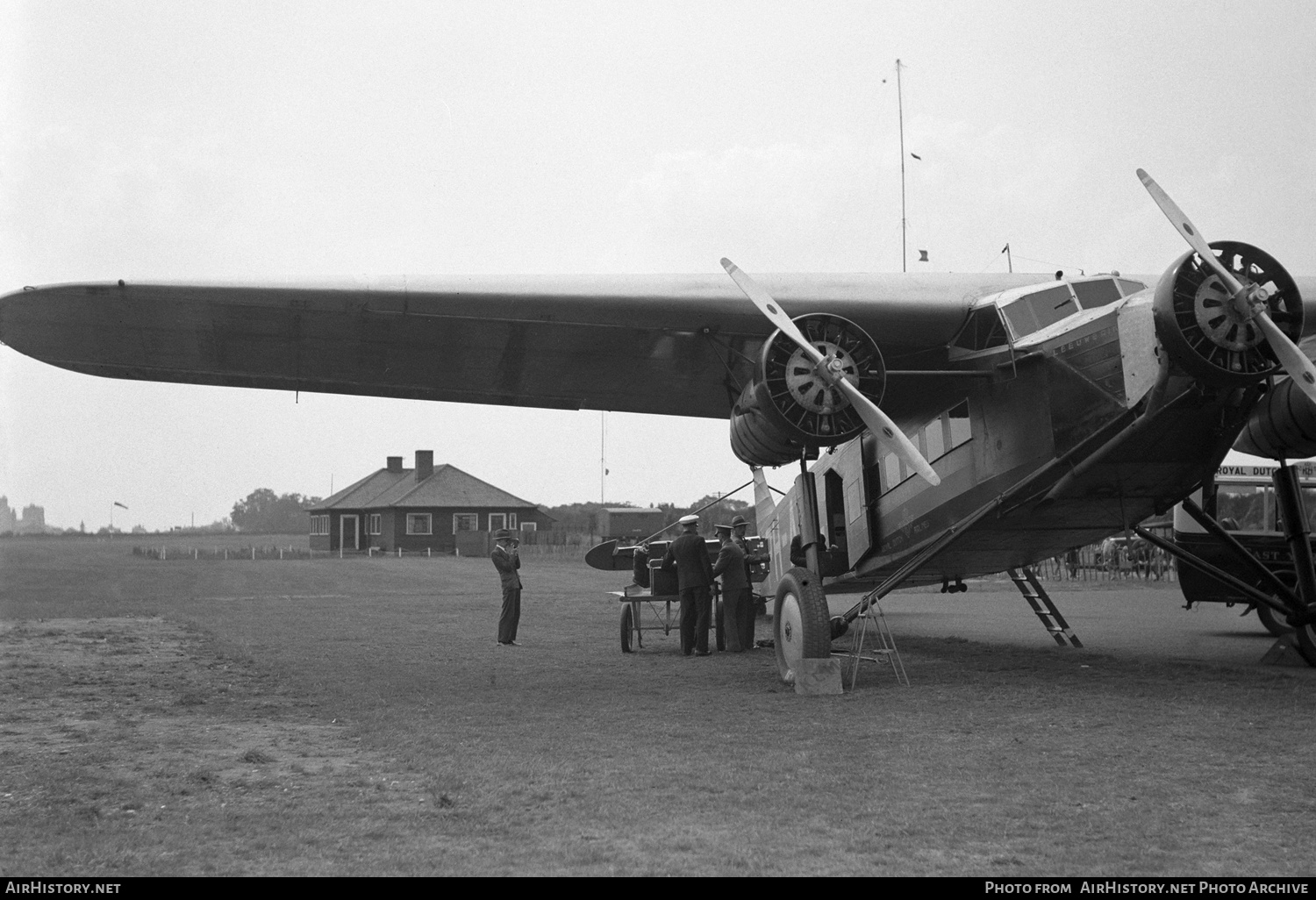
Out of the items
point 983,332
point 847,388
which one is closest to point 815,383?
point 847,388

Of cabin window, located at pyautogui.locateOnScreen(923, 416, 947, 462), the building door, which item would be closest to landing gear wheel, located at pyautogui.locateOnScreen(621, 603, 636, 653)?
cabin window, located at pyautogui.locateOnScreen(923, 416, 947, 462)

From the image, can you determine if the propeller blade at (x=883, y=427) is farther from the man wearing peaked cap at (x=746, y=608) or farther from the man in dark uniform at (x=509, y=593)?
the man in dark uniform at (x=509, y=593)

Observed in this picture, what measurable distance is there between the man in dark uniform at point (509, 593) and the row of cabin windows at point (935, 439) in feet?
20.0

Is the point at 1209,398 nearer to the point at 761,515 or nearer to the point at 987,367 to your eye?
the point at 987,367

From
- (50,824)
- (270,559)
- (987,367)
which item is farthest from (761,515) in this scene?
(270,559)

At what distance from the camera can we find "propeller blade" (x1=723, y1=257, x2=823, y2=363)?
1066cm

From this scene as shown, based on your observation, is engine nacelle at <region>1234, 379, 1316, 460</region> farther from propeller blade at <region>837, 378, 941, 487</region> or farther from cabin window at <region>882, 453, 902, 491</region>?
propeller blade at <region>837, 378, 941, 487</region>

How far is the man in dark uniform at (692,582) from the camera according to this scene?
1520 cm

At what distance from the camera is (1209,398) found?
9.75 metres

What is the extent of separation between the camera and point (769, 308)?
1087 centimetres

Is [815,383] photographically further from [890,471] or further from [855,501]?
[855,501]

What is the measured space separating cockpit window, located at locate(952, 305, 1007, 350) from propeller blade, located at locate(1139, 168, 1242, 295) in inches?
76.6

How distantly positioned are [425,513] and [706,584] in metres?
53.4
